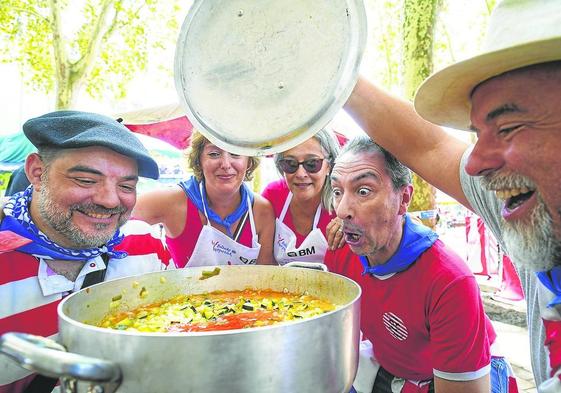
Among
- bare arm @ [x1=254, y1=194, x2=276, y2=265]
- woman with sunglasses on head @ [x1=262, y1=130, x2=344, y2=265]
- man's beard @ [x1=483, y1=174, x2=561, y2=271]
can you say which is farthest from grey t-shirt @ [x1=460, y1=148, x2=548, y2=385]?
bare arm @ [x1=254, y1=194, x2=276, y2=265]

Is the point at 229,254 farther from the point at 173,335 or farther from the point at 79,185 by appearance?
the point at 173,335

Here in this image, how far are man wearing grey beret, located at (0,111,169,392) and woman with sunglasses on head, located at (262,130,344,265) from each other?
1.10 metres

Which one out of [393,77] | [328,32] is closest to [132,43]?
[393,77]

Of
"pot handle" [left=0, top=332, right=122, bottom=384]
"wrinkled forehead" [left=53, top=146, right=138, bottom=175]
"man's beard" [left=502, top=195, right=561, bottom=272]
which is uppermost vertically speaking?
"wrinkled forehead" [left=53, top=146, right=138, bottom=175]

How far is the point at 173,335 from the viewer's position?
97 cm

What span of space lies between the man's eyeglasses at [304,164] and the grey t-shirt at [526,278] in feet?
3.81

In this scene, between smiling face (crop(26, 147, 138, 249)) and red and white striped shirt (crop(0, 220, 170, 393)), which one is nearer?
red and white striped shirt (crop(0, 220, 170, 393))

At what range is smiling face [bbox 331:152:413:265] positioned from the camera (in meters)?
2.11

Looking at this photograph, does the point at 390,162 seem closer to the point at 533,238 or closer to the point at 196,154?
the point at 533,238

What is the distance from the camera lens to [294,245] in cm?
289

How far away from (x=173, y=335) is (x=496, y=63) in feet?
4.14

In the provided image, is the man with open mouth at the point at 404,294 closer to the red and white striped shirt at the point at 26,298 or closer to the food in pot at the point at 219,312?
the food in pot at the point at 219,312

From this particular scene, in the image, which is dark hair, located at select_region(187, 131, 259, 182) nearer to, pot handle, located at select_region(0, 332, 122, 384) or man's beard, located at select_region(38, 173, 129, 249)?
man's beard, located at select_region(38, 173, 129, 249)

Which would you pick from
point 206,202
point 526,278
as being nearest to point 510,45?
point 526,278
